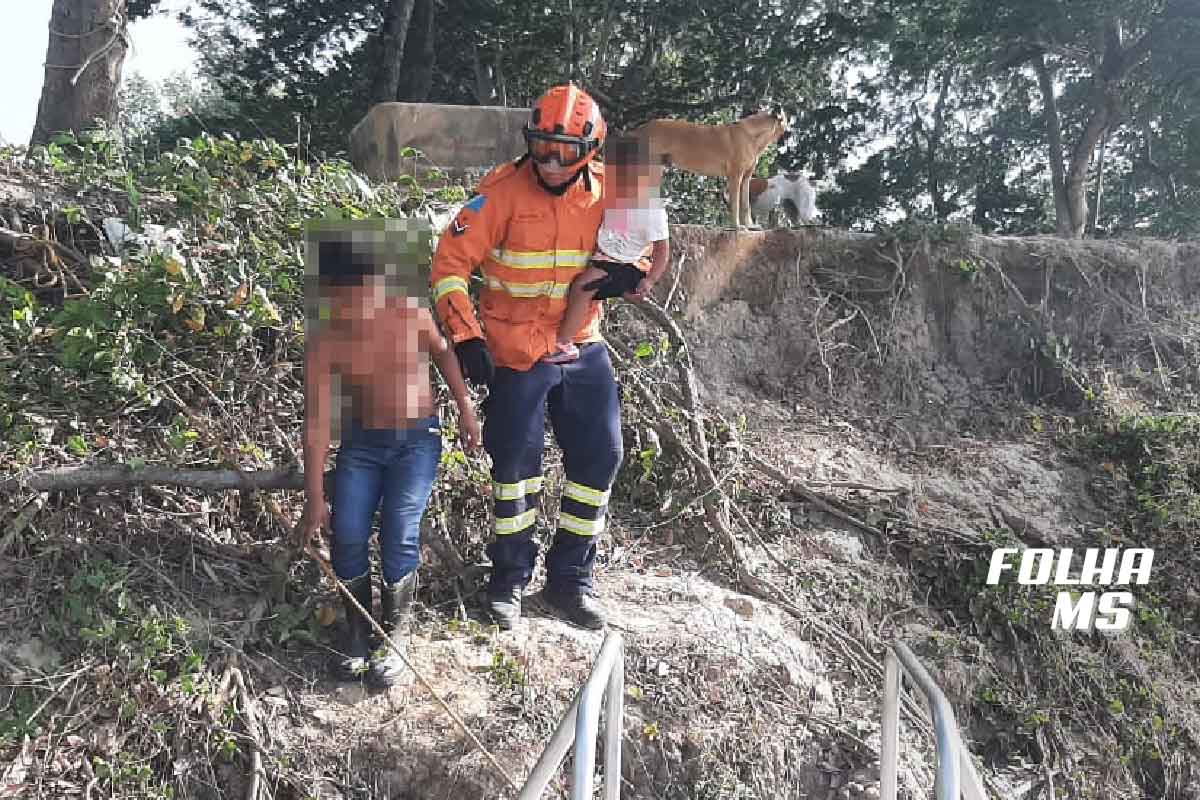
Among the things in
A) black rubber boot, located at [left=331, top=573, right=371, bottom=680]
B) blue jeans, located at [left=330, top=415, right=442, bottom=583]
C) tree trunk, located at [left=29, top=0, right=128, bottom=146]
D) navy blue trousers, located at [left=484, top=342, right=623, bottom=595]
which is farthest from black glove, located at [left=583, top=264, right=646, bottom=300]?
tree trunk, located at [left=29, top=0, right=128, bottom=146]

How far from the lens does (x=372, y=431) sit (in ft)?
9.53

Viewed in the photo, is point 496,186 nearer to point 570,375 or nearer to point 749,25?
point 570,375

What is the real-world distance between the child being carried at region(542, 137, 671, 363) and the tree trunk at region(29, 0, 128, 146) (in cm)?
412

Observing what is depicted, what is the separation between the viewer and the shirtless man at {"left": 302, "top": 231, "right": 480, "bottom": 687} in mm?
2758

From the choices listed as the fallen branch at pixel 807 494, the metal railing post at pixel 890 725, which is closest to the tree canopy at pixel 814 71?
the fallen branch at pixel 807 494

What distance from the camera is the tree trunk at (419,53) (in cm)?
1217

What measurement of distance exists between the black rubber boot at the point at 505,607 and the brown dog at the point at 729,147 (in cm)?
402

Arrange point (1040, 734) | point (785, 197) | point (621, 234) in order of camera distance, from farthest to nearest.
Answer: point (785, 197) → point (1040, 734) → point (621, 234)

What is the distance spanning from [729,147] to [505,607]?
462 centimetres

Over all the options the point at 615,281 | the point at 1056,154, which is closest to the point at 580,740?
the point at 615,281

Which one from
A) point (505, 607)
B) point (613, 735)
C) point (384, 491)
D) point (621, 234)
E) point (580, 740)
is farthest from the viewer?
point (505, 607)

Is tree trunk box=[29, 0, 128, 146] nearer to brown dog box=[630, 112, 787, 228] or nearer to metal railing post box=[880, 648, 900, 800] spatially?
brown dog box=[630, 112, 787, 228]

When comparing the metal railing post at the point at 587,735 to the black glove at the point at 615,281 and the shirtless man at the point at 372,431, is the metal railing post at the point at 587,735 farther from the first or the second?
the black glove at the point at 615,281

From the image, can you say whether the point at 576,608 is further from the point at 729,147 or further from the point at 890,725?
the point at 729,147
